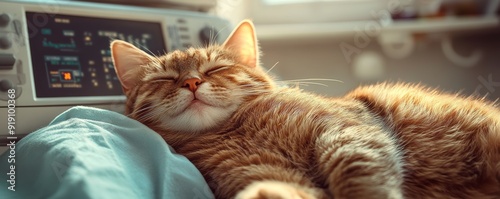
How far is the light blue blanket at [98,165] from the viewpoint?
0.71m

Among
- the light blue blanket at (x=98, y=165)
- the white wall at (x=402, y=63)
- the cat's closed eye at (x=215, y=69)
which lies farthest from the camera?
the white wall at (x=402, y=63)

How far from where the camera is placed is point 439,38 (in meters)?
2.17

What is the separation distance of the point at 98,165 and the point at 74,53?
624 mm

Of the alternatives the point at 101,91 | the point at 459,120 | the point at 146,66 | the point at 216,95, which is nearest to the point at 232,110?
the point at 216,95

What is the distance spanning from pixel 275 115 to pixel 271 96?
0.35 ft

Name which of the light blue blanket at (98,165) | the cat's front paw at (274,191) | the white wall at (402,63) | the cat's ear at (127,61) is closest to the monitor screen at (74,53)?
the cat's ear at (127,61)

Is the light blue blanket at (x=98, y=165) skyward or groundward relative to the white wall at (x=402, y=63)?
groundward

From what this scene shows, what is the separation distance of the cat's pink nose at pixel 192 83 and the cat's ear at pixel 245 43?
0.23 m

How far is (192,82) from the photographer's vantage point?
42.1 inches

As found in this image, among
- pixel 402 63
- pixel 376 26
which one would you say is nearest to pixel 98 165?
pixel 376 26

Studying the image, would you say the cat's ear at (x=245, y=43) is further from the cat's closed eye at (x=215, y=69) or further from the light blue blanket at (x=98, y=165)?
the light blue blanket at (x=98, y=165)

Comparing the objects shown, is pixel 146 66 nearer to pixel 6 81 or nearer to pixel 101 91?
pixel 101 91

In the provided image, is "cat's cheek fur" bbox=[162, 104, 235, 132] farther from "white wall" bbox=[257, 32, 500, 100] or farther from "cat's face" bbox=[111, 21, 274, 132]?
"white wall" bbox=[257, 32, 500, 100]

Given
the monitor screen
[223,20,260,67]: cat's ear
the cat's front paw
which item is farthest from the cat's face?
the cat's front paw
